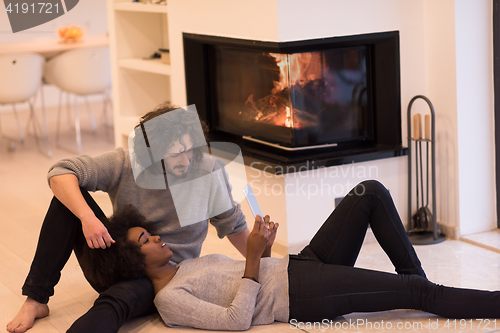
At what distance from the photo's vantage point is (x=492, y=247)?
8.99 feet

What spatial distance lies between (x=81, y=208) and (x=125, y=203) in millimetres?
177

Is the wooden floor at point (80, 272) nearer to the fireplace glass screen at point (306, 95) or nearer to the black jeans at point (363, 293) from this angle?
the black jeans at point (363, 293)

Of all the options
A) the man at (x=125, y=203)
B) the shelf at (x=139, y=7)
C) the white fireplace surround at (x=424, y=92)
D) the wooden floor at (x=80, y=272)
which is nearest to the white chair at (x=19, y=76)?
the wooden floor at (x=80, y=272)

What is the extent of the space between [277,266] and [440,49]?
142 cm

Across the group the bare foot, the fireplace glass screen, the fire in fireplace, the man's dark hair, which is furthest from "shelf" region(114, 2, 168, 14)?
the bare foot

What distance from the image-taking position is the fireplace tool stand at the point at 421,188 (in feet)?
9.22

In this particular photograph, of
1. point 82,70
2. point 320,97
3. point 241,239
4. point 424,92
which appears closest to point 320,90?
point 320,97

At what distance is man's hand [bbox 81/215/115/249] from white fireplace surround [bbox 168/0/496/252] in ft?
3.21

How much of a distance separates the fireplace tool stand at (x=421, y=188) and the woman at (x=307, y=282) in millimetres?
870

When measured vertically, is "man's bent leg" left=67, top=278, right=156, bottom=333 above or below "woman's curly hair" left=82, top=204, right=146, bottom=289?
below

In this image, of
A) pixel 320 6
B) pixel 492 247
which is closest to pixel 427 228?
pixel 492 247

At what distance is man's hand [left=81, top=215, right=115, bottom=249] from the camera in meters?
1.92

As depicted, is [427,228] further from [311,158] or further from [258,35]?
[258,35]

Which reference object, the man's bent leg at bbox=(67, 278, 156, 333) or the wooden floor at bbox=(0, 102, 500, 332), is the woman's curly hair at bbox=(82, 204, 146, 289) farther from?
the wooden floor at bbox=(0, 102, 500, 332)
